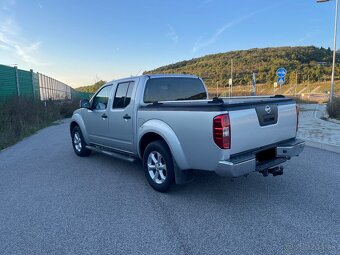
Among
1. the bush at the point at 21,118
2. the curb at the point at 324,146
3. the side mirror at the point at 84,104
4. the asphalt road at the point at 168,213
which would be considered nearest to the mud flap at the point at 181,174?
the asphalt road at the point at 168,213

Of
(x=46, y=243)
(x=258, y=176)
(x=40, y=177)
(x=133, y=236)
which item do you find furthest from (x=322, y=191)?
(x=40, y=177)

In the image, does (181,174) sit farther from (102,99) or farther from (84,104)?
→ (84,104)

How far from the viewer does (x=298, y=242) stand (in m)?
3.12

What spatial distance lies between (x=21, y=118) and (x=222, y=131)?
504 inches

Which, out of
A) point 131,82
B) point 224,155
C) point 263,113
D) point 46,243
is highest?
point 131,82

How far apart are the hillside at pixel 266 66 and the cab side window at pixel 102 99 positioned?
212 ft

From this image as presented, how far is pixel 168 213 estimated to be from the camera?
13.1ft

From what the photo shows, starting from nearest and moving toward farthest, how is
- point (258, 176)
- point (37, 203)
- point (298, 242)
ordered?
point (298, 242) < point (37, 203) < point (258, 176)

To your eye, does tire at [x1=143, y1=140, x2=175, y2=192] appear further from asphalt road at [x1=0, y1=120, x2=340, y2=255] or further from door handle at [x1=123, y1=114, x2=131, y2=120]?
door handle at [x1=123, y1=114, x2=131, y2=120]

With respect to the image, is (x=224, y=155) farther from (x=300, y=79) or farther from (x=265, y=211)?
(x=300, y=79)

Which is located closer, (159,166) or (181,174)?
(181,174)

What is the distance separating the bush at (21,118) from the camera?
11.2m

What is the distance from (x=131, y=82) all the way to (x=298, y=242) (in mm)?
4002

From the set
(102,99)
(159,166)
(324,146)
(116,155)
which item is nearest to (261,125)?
(159,166)
